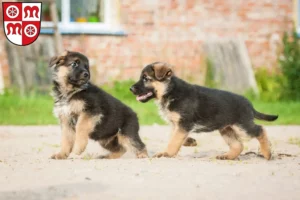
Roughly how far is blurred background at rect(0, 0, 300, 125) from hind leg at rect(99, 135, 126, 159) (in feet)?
19.7

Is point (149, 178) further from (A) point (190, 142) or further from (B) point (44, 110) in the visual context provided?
(B) point (44, 110)

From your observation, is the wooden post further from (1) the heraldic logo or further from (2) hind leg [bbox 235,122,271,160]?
(2) hind leg [bbox 235,122,271,160]

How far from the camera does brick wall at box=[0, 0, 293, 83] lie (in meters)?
16.0

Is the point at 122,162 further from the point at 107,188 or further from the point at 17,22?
the point at 17,22

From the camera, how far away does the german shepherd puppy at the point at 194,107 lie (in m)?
8.14

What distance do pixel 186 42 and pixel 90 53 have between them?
7.32 feet

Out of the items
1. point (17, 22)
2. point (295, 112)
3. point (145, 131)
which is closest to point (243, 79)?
point (295, 112)

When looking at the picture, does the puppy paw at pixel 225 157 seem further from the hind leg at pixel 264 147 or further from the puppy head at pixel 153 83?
the puppy head at pixel 153 83

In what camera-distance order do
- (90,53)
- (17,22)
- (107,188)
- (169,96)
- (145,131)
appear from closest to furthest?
(107,188) → (169,96) → (17,22) → (145,131) → (90,53)

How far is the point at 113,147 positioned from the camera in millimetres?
8398

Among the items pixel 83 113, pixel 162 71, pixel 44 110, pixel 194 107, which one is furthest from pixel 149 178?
pixel 44 110

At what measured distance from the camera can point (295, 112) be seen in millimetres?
13734

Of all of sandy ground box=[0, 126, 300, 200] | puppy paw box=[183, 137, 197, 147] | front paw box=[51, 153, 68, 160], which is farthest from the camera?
puppy paw box=[183, 137, 197, 147]

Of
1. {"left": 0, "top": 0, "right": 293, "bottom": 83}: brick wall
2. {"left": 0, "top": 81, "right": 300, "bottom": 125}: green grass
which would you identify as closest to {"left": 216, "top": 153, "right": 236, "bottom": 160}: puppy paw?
{"left": 0, "top": 81, "right": 300, "bottom": 125}: green grass
